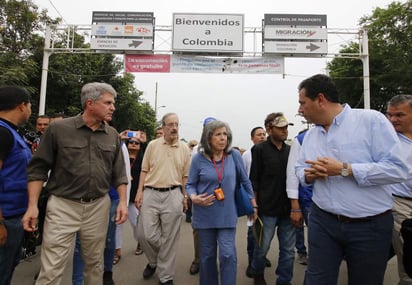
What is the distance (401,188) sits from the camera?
2602 mm

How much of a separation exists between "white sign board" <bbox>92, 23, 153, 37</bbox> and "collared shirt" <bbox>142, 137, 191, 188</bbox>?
9.43 m

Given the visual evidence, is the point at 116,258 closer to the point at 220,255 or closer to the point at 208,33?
the point at 220,255

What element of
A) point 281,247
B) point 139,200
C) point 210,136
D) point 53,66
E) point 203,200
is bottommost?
Answer: point 281,247

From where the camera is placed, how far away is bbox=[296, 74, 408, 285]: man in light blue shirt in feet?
5.96

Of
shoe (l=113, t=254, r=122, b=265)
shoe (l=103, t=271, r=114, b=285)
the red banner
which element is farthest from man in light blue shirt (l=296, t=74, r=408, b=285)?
the red banner

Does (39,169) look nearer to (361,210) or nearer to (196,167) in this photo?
(196,167)

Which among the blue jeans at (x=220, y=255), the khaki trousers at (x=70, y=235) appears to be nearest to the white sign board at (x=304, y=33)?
the blue jeans at (x=220, y=255)

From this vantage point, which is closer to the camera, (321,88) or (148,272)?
(321,88)

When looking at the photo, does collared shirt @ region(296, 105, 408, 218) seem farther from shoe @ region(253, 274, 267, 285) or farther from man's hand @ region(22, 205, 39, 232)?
man's hand @ region(22, 205, 39, 232)

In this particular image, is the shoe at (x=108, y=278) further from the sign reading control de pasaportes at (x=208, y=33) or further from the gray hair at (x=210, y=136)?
the sign reading control de pasaportes at (x=208, y=33)

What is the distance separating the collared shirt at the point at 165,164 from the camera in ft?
11.6

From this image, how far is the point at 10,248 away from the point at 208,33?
1095cm

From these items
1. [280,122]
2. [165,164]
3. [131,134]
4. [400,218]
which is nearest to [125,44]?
[131,134]

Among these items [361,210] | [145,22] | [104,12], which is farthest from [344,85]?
[361,210]
